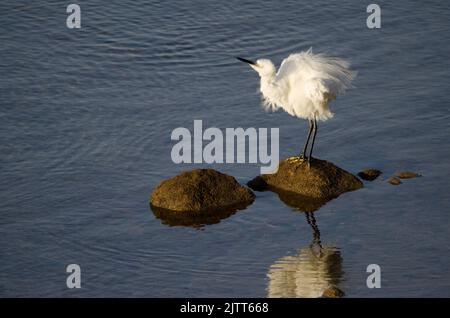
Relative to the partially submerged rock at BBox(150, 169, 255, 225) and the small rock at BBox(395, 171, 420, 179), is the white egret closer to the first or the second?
the partially submerged rock at BBox(150, 169, 255, 225)

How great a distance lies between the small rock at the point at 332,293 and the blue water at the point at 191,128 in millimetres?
160

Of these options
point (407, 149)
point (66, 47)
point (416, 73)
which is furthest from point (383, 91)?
point (66, 47)

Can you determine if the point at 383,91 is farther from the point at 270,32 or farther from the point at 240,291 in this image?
the point at 240,291

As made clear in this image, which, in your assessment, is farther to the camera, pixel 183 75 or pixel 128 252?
pixel 183 75

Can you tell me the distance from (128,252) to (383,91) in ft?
22.3

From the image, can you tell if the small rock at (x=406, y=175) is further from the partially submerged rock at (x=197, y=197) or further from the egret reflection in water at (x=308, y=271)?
the partially submerged rock at (x=197, y=197)

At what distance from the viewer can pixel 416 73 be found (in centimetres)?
1795

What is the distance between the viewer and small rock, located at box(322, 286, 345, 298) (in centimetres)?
1134

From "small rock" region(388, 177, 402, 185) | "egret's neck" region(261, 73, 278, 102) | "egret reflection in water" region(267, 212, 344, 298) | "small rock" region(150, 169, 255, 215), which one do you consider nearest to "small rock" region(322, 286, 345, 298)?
"egret reflection in water" region(267, 212, 344, 298)

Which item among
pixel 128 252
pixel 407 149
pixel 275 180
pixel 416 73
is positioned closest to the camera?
pixel 128 252

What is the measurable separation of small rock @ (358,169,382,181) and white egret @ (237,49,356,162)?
99cm

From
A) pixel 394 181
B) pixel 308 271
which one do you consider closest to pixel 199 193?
pixel 308 271

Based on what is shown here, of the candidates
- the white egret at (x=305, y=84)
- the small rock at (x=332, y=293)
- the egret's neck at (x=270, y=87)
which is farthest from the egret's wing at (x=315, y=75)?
the small rock at (x=332, y=293)

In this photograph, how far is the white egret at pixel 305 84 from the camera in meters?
13.5
